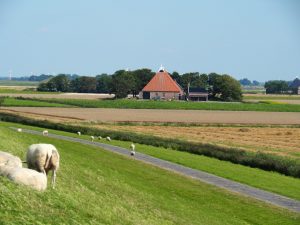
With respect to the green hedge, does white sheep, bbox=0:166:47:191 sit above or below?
above

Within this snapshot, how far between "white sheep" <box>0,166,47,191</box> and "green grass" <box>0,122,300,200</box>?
75.1ft

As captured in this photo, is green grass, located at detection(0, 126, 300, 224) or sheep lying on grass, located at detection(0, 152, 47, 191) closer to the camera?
green grass, located at detection(0, 126, 300, 224)

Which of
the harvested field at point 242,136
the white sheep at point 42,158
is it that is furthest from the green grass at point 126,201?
the harvested field at point 242,136

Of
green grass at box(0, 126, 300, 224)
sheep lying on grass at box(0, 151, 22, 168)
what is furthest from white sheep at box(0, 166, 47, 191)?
sheep lying on grass at box(0, 151, 22, 168)

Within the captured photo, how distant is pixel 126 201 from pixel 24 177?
8477mm

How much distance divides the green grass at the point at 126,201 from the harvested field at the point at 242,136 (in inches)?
958

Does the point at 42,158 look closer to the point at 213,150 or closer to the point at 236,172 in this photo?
the point at 236,172

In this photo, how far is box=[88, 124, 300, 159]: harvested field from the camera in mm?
67750

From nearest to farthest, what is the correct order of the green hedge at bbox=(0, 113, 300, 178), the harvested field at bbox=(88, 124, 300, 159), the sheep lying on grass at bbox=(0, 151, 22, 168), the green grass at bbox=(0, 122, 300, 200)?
1. the sheep lying on grass at bbox=(0, 151, 22, 168)
2. the green grass at bbox=(0, 122, 300, 200)
3. the green hedge at bbox=(0, 113, 300, 178)
4. the harvested field at bbox=(88, 124, 300, 159)

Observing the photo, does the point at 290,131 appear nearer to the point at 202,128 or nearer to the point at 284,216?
the point at 202,128

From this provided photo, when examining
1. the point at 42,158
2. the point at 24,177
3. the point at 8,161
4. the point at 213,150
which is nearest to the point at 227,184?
the point at 213,150

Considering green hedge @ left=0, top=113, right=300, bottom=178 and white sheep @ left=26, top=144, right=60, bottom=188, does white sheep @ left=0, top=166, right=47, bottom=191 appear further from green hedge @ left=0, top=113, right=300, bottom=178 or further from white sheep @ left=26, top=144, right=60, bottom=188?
green hedge @ left=0, top=113, right=300, bottom=178

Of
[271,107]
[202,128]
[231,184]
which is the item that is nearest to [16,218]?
[231,184]

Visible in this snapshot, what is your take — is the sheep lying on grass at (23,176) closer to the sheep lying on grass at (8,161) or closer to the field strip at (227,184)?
the sheep lying on grass at (8,161)
